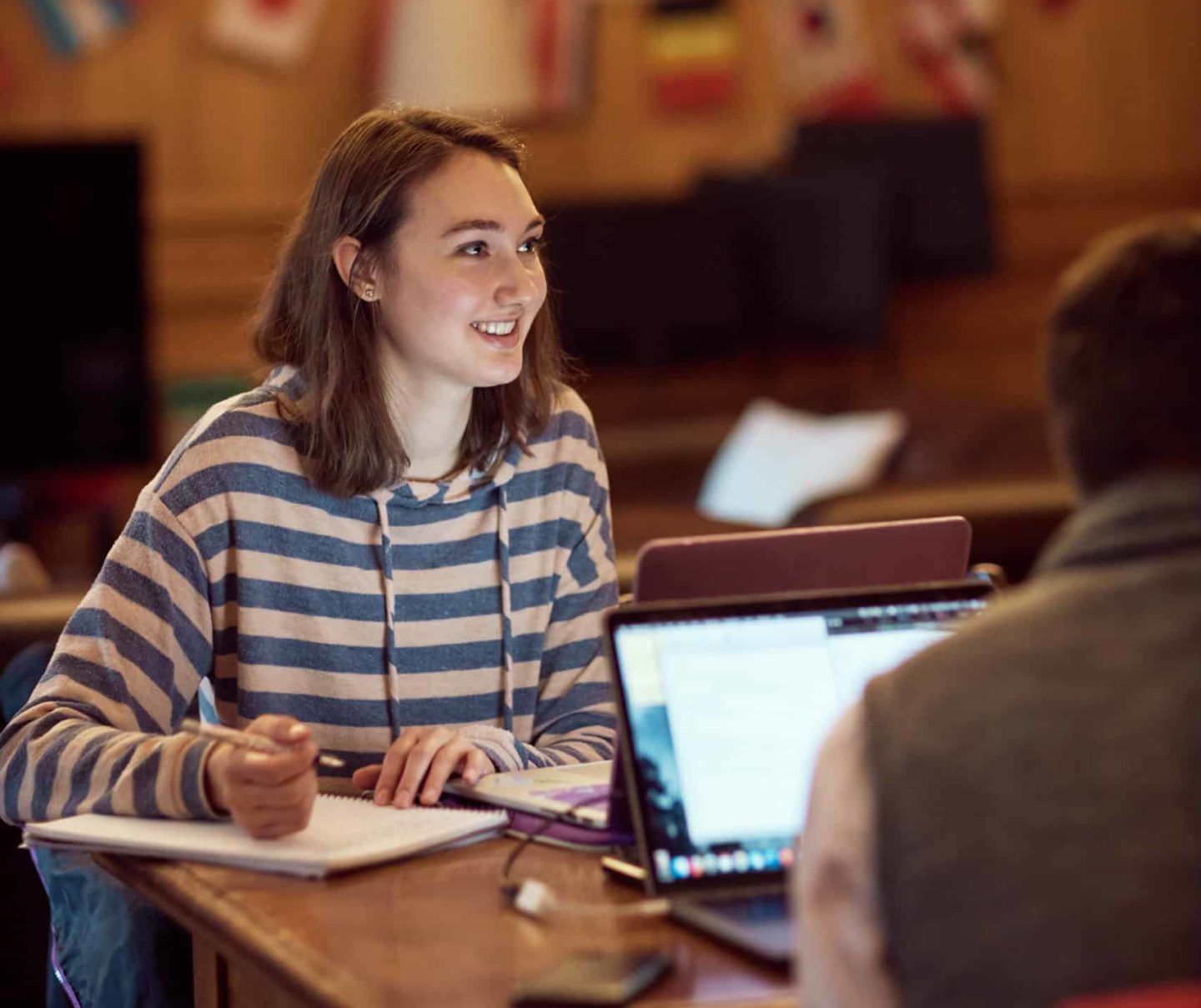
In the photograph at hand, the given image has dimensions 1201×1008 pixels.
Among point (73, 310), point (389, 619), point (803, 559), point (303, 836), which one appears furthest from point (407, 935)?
point (73, 310)

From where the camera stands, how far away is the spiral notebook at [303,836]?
1.48 meters

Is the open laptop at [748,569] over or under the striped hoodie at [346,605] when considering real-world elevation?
under

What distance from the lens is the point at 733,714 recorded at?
4.60 ft

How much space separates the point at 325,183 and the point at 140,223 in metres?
2.99

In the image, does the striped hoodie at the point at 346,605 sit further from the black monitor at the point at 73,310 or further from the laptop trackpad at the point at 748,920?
the black monitor at the point at 73,310

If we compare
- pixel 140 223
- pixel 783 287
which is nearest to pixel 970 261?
pixel 783 287

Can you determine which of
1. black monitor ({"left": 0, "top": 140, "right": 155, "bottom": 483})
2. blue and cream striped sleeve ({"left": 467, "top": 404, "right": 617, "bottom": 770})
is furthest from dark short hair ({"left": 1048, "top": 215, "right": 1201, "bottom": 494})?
black monitor ({"left": 0, "top": 140, "right": 155, "bottom": 483})

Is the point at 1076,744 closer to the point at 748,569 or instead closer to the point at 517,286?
the point at 748,569

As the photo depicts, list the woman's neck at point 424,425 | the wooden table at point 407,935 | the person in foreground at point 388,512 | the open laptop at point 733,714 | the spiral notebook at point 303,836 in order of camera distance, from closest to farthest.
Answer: the wooden table at point 407,935
the open laptop at point 733,714
the spiral notebook at point 303,836
the person in foreground at point 388,512
the woman's neck at point 424,425

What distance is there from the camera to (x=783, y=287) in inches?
227

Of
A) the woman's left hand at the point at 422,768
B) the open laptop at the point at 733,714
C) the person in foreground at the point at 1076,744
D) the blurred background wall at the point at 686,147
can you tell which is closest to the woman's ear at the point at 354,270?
the woman's left hand at the point at 422,768

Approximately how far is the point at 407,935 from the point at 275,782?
0.23m

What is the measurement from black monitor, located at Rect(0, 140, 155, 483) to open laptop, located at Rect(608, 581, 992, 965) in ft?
12.4

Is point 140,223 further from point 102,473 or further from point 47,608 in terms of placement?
point 47,608
